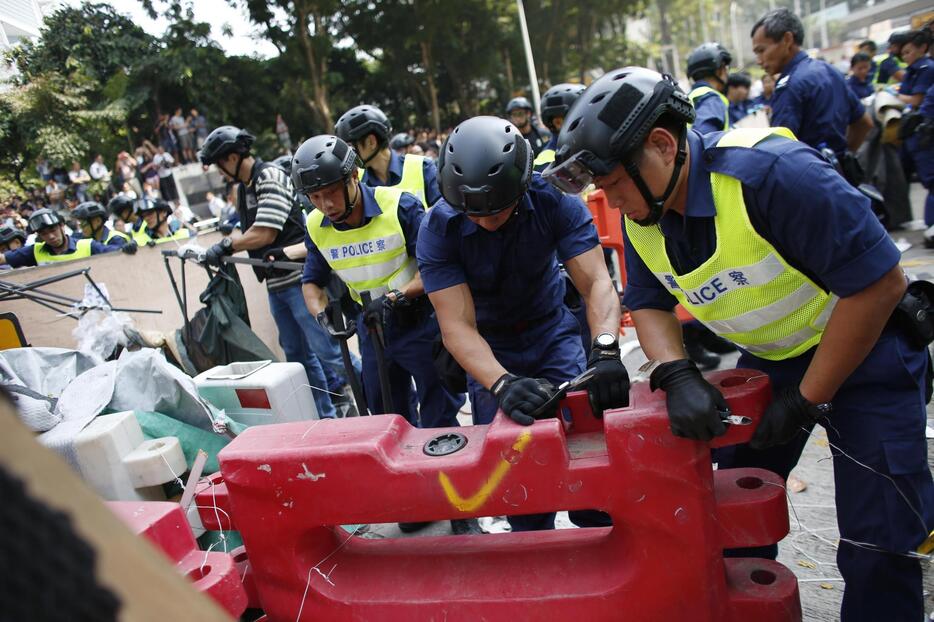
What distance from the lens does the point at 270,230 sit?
4.71 m

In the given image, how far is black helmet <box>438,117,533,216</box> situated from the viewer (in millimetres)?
2414

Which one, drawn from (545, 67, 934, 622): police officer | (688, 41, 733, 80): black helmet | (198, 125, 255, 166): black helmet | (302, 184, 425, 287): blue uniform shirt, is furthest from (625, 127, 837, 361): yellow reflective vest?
(688, 41, 733, 80): black helmet

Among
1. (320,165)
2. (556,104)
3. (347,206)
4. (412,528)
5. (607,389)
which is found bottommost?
(412,528)

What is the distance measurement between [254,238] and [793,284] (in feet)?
12.6

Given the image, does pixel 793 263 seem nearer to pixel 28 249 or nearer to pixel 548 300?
pixel 548 300

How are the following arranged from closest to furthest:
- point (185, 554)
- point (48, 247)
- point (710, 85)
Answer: point (185, 554) < point (710, 85) < point (48, 247)

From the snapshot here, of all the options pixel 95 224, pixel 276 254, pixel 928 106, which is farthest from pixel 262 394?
pixel 928 106

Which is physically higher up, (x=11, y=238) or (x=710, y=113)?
(x=11, y=238)

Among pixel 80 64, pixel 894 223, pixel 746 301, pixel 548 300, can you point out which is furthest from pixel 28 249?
pixel 894 223

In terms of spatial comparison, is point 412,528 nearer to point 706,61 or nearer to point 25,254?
point 706,61

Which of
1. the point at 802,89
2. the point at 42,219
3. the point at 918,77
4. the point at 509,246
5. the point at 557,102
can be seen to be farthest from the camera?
the point at 918,77

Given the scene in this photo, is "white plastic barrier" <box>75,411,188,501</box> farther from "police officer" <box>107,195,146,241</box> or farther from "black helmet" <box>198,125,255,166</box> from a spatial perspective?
"police officer" <box>107,195,146,241</box>

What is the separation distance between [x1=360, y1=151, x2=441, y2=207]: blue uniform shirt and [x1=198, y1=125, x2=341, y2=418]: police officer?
2.03ft

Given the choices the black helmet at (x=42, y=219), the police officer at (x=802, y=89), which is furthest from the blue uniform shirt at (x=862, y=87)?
the black helmet at (x=42, y=219)
